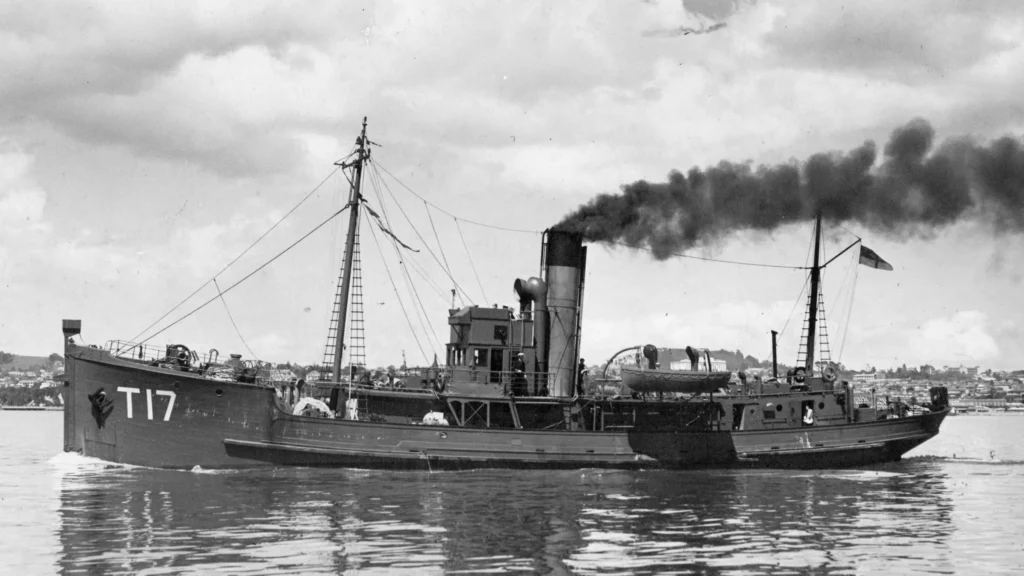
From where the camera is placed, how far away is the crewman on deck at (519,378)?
3275cm

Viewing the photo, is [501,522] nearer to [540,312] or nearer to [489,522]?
[489,522]

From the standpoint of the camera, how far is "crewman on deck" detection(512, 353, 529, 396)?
107 ft

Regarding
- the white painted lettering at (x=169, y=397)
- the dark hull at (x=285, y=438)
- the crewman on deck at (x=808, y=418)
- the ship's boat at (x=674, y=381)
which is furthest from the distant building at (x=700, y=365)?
the white painted lettering at (x=169, y=397)

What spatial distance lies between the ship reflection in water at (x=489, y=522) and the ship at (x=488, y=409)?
0.92 meters

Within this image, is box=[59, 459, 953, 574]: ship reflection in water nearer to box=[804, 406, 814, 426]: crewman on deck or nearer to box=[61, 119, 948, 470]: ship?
box=[61, 119, 948, 470]: ship

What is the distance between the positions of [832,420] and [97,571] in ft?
84.2

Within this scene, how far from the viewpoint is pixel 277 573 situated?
49.5 feet

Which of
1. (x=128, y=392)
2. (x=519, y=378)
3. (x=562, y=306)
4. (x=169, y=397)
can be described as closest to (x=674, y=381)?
(x=562, y=306)

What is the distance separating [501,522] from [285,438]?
11.4 meters

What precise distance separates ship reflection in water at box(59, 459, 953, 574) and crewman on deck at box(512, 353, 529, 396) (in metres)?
3.20

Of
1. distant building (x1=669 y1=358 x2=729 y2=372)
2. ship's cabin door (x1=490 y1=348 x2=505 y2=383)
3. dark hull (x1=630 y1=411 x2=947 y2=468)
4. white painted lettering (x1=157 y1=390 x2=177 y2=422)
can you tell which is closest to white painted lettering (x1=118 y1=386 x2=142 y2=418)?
white painted lettering (x1=157 y1=390 x2=177 y2=422)

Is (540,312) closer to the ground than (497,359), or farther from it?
farther from it

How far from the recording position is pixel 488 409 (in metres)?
32.1

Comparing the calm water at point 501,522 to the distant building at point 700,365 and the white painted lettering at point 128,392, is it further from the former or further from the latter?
the distant building at point 700,365
